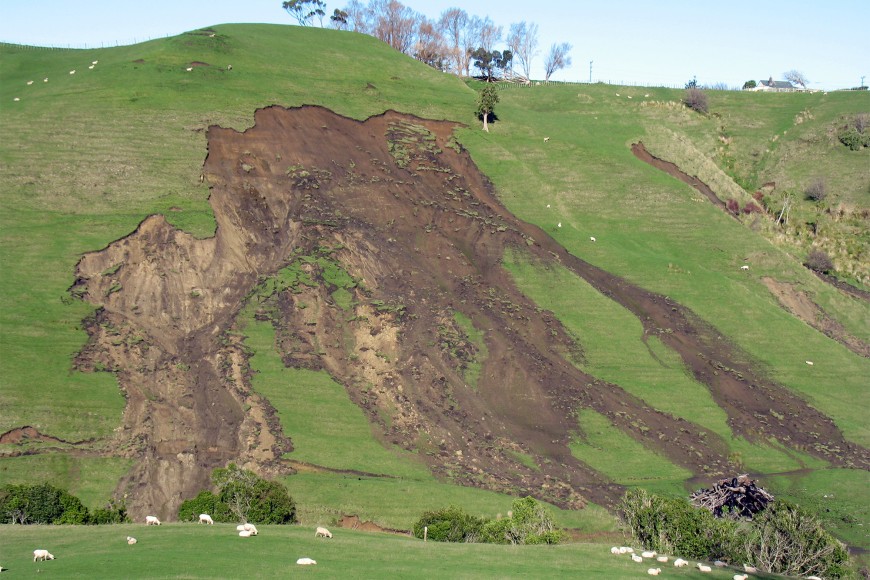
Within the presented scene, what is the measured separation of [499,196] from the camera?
62.6 m

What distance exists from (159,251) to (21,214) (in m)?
8.18

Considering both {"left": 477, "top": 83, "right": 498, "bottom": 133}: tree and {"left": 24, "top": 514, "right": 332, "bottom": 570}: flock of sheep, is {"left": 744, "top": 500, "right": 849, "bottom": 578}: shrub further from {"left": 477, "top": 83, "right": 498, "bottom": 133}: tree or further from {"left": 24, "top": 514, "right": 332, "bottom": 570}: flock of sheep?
{"left": 477, "top": 83, "right": 498, "bottom": 133}: tree

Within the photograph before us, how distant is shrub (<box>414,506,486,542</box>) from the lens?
32.1 metres

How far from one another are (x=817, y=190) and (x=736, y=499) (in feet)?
153

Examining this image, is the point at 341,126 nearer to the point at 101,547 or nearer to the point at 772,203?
the point at 772,203

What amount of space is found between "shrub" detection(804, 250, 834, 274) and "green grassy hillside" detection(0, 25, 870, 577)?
6.74ft

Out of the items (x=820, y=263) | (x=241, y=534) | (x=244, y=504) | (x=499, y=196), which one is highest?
(x=499, y=196)

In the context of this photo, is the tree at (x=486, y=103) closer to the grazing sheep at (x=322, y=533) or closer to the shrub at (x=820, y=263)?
the shrub at (x=820, y=263)

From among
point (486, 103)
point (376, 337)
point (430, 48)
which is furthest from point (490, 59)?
point (376, 337)

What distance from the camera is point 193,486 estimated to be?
3872 cm

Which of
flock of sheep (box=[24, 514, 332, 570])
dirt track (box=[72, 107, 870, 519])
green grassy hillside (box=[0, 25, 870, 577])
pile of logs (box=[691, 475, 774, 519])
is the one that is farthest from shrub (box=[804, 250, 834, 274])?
flock of sheep (box=[24, 514, 332, 570])

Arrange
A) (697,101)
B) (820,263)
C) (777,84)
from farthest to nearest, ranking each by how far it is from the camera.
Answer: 1. (777,84)
2. (697,101)
3. (820,263)

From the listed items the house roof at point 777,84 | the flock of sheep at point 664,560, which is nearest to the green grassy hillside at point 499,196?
the flock of sheep at point 664,560

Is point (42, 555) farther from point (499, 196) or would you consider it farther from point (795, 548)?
point (499, 196)
